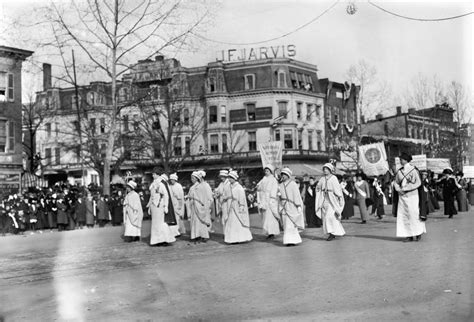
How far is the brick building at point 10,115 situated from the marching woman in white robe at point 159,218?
921 inches

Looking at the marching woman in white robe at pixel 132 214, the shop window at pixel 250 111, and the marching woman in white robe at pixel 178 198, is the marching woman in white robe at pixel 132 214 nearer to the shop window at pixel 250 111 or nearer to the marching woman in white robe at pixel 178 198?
the marching woman in white robe at pixel 178 198

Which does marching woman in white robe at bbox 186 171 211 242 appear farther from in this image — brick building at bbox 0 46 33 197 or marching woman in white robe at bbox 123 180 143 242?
brick building at bbox 0 46 33 197

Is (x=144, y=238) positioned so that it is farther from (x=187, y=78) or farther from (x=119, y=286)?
(x=187, y=78)

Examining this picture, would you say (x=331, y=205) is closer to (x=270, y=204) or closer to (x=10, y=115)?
(x=270, y=204)

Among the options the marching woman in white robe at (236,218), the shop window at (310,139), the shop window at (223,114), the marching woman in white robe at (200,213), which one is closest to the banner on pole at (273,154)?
the marching woman in white robe at (200,213)

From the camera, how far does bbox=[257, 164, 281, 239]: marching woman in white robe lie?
14711 mm

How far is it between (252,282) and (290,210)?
15.9ft

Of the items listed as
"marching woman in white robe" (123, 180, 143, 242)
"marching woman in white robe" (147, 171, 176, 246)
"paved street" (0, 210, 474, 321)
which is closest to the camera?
"paved street" (0, 210, 474, 321)

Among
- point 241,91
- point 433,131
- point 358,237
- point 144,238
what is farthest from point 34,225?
point 433,131

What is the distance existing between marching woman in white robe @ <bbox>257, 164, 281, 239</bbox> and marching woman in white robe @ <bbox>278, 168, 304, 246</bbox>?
1.33 m

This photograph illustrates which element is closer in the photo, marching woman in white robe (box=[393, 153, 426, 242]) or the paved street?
the paved street

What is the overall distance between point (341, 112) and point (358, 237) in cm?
4985

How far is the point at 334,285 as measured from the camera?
7.67 m

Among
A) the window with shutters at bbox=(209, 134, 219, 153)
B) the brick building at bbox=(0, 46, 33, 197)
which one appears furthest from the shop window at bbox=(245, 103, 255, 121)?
the brick building at bbox=(0, 46, 33, 197)
